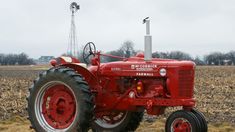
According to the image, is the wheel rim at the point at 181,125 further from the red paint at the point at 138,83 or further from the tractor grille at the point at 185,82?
the tractor grille at the point at 185,82

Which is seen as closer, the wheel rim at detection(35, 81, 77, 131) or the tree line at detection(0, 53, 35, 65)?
the wheel rim at detection(35, 81, 77, 131)

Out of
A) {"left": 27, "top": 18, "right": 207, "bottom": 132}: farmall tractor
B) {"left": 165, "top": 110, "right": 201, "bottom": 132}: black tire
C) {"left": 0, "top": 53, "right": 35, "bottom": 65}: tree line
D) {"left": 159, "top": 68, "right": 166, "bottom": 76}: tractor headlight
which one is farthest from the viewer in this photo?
{"left": 0, "top": 53, "right": 35, "bottom": 65}: tree line

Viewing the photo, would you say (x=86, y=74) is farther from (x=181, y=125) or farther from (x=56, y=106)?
(x=181, y=125)

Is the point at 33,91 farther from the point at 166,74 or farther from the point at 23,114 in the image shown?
the point at 23,114

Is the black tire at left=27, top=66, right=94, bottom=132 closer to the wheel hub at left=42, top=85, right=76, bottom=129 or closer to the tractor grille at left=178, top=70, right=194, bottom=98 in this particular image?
the wheel hub at left=42, top=85, right=76, bottom=129

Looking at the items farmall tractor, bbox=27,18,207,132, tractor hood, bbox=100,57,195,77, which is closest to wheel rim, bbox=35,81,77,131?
farmall tractor, bbox=27,18,207,132

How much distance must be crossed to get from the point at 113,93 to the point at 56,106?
1026mm

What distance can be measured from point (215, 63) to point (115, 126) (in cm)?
7999

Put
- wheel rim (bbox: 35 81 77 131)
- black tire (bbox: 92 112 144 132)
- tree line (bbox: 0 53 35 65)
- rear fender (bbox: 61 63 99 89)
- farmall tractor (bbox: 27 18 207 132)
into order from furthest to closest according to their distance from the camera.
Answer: tree line (bbox: 0 53 35 65) → black tire (bbox: 92 112 144 132) → rear fender (bbox: 61 63 99 89) → wheel rim (bbox: 35 81 77 131) → farmall tractor (bbox: 27 18 207 132)

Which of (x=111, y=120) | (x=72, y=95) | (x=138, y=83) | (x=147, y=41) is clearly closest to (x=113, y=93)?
(x=138, y=83)

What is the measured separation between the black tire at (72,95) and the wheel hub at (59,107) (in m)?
0.03

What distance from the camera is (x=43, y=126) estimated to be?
780 centimetres

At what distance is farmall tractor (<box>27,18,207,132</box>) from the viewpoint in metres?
7.18

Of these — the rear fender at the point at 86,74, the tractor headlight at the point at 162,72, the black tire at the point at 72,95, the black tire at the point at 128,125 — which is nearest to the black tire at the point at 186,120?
the tractor headlight at the point at 162,72
